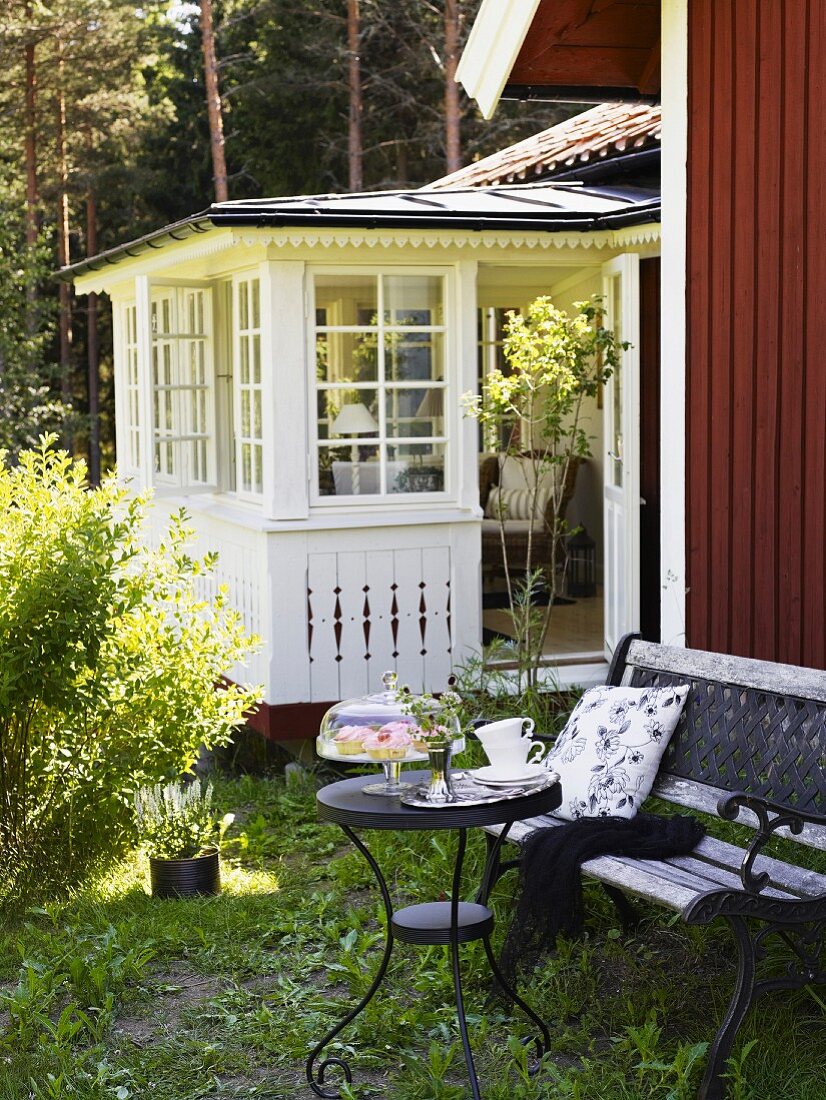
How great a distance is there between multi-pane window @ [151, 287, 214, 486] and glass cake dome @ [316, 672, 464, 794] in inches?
220

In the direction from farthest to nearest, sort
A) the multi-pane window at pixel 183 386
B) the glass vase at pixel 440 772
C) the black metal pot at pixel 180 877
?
the multi-pane window at pixel 183 386 < the black metal pot at pixel 180 877 < the glass vase at pixel 440 772

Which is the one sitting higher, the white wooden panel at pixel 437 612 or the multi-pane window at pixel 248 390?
the multi-pane window at pixel 248 390

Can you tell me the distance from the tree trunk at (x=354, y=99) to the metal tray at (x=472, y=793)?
20.4 metres

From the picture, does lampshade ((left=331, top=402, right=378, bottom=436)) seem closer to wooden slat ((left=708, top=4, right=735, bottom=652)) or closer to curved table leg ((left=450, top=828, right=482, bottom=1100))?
wooden slat ((left=708, top=4, right=735, bottom=652))

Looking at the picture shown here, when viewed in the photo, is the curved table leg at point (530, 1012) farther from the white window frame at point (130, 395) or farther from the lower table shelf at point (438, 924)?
the white window frame at point (130, 395)

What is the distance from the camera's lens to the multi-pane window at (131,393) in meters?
12.1

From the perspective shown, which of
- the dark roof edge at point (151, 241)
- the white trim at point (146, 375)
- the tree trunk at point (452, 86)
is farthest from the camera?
the tree trunk at point (452, 86)

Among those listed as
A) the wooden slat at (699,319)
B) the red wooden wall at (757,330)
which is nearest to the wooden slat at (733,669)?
the red wooden wall at (757,330)

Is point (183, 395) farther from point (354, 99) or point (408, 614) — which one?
point (354, 99)

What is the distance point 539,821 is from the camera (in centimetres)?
506

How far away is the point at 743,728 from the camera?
4.92m

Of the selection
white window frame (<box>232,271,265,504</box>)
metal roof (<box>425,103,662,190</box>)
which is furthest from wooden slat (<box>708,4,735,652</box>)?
metal roof (<box>425,103,662,190</box>)

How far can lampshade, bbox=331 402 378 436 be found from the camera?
841cm

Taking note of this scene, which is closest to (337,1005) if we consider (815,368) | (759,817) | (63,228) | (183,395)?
(759,817)
